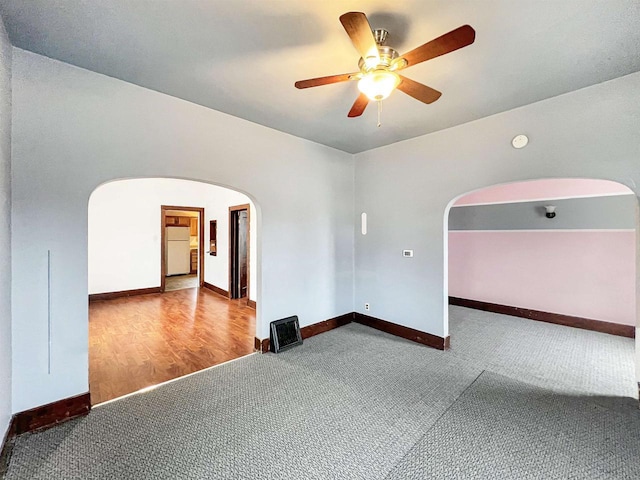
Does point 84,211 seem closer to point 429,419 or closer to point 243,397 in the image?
point 243,397

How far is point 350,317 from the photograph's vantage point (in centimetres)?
446

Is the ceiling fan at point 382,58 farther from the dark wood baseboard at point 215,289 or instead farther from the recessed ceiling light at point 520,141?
the dark wood baseboard at point 215,289

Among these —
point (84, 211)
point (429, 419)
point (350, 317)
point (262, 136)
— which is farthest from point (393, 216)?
point (84, 211)

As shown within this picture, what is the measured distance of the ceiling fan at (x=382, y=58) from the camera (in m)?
1.38

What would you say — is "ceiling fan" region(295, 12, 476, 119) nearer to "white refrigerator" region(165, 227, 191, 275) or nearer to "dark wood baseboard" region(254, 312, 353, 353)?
"dark wood baseboard" region(254, 312, 353, 353)

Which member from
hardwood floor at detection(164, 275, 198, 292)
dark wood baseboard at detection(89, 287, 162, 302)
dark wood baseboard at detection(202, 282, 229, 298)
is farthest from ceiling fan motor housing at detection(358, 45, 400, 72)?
hardwood floor at detection(164, 275, 198, 292)

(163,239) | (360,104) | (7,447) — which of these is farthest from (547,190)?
(163,239)

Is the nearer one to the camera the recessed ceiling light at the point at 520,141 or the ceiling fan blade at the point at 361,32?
the ceiling fan blade at the point at 361,32

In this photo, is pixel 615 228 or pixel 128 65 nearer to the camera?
pixel 128 65

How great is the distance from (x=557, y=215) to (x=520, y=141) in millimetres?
2422

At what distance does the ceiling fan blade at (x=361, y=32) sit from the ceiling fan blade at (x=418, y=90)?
0.33 metres

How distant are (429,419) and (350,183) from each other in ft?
10.7

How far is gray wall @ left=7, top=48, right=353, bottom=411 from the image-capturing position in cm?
201

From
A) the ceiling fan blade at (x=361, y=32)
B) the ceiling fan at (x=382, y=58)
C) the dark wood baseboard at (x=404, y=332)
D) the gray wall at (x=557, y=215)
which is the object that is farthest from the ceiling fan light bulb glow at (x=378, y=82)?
the gray wall at (x=557, y=215)
